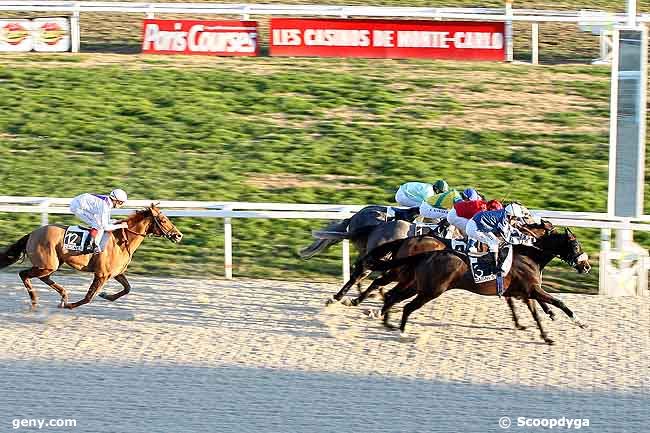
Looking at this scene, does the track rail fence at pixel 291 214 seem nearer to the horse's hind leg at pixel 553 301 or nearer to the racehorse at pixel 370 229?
the racehorse at pixel 370 229

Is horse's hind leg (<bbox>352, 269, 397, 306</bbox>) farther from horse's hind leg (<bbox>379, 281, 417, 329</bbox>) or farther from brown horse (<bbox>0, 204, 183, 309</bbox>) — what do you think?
brown horse (<bbox>0, 204, 183, 309</bbox>)

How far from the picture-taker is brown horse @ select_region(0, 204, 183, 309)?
10945mm

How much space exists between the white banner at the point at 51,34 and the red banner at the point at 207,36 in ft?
4.23

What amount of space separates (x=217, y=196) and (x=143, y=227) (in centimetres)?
351

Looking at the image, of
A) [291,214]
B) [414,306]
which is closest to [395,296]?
[414,306]

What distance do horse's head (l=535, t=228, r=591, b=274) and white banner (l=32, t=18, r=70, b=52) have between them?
1077cm

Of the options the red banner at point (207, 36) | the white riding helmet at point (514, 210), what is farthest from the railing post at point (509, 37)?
the white riding helmet at point (514, 210)

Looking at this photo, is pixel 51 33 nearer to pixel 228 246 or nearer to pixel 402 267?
pixel 228 246

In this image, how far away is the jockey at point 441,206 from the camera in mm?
11109

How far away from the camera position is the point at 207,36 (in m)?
18.8

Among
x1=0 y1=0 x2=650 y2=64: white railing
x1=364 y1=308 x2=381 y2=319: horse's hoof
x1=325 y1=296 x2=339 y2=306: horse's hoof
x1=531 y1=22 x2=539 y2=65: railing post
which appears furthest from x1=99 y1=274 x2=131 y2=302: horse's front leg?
x1=531 y1=22 x2=539 y2=65: railing post

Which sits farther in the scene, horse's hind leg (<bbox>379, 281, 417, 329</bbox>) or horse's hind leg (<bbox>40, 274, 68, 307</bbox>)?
horse's hind leg (<bbox>40, 274, 68, 307</bbox>)

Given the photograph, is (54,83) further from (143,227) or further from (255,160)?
(143,227)

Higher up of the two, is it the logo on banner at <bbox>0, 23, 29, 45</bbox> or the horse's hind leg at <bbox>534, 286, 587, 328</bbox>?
the logo on banner at <bbox>0, 23, 29, 45</bbox>
